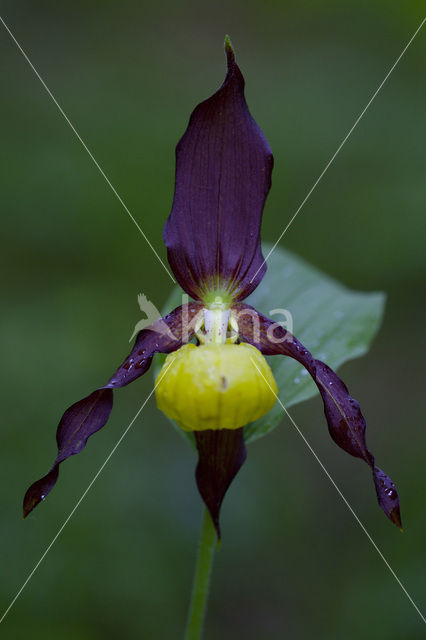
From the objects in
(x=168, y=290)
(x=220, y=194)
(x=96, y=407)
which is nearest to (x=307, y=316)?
(x=220, y=194)

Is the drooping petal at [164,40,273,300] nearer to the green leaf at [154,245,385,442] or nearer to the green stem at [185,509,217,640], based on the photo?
the green leaf at [154,245,385,442]

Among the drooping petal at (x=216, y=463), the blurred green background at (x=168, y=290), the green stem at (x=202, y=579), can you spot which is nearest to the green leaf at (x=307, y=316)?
the drooping petal at (x=216, y=463)

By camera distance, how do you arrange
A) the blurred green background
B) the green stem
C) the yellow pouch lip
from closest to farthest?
the yellow pouch lip, the green stem, the blurred green background

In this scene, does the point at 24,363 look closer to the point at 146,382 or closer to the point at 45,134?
the point at 146,382

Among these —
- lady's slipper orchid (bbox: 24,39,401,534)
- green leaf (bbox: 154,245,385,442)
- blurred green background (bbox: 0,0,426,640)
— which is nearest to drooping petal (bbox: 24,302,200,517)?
lady's slipper orchid (bbox: 24,39,401,534)

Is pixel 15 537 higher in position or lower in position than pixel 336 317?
lower

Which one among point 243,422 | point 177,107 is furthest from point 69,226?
point 243,422
